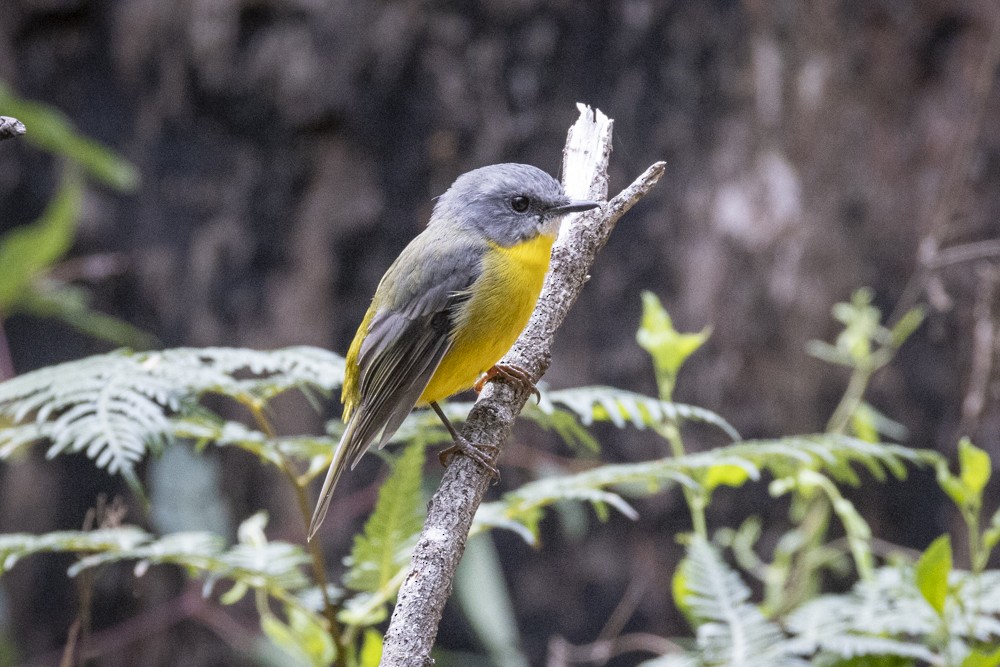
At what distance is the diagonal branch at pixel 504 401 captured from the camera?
64.0 inches

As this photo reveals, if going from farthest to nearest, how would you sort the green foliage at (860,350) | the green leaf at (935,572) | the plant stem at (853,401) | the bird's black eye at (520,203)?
1. the plant stem at (853,401)
2. the green foliage at (860,350)
3. the bird's black eye at (520,203)
4. the green leaf at (935,572)

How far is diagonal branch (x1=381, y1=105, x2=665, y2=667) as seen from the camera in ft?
5.33

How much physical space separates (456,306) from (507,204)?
399 mm

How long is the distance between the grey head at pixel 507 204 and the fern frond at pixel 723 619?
969mm

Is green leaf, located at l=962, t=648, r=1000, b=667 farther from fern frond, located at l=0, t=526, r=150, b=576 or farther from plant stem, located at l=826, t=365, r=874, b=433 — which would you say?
fern frond, located at l=0, t=526, r=150, b=576

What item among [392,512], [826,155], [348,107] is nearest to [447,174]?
[348,107]

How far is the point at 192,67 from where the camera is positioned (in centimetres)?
477

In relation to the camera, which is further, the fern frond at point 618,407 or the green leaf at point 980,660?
the fern frond at point 618,407

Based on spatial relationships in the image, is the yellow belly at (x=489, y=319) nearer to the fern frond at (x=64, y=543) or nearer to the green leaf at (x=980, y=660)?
the fern frond at (x=64, y=543)

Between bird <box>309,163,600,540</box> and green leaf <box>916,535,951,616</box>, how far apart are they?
975 mm

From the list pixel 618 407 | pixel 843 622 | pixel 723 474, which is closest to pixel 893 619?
pixel 843 622

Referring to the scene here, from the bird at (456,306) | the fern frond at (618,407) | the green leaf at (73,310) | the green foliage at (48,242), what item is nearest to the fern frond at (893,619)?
the fern frond at (618,407)

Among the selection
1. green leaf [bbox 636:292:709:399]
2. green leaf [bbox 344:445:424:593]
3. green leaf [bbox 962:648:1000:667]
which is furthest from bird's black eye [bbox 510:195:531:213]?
green leaf [bbox 962:648:1000:667]

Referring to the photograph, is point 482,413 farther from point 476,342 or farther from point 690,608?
point 690,608
